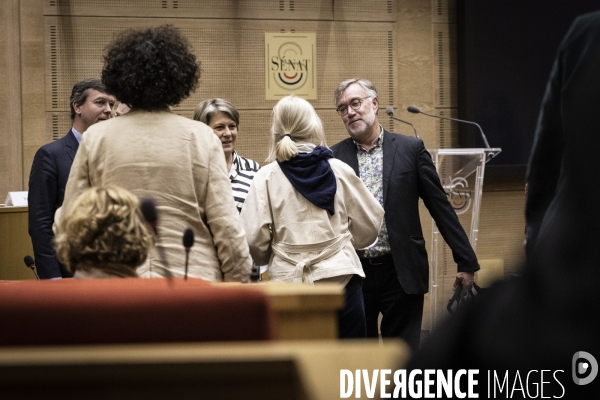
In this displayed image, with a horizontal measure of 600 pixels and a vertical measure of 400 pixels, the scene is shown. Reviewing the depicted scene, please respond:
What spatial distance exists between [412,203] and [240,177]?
996mm

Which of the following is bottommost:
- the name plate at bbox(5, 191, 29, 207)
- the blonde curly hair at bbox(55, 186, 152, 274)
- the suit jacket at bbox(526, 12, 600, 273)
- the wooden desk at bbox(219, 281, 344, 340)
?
the name plate at bbox(5, 191, 29, 207)

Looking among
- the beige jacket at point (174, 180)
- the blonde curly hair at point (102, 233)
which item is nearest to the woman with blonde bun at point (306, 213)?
the beige jacket at point (174, 180)

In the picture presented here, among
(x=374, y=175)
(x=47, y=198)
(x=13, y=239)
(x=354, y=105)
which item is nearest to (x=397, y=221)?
(x=374, y=175)

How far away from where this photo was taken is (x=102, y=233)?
7.42 ft

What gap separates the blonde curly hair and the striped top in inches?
78.2

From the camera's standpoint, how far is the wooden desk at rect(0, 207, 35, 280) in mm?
5289

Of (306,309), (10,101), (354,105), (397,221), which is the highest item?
(10,101)

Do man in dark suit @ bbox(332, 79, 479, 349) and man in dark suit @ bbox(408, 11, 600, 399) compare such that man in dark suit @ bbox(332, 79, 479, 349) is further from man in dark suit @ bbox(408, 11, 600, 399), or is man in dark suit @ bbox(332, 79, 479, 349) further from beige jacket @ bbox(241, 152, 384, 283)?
man in dark suit @ bbox(408, 11, 600, 399)

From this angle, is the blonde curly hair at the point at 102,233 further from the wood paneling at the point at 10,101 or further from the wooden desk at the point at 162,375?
the wood paneling at the point at 10,101

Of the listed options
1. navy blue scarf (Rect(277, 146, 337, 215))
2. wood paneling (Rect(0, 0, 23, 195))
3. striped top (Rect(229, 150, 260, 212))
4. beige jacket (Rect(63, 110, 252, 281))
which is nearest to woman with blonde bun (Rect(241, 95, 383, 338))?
navy blue scarf (Rect(277, 146, 337, 215))

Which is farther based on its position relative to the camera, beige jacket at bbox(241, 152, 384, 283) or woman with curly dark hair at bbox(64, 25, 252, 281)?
beige jacket at bbox(241, 152, 384, 283)

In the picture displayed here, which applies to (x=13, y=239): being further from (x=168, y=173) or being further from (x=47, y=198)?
(x=168, y=173)

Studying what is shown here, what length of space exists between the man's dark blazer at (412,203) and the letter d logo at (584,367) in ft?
13.5

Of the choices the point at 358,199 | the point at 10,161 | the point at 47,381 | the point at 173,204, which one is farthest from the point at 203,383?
the point at 10,161
